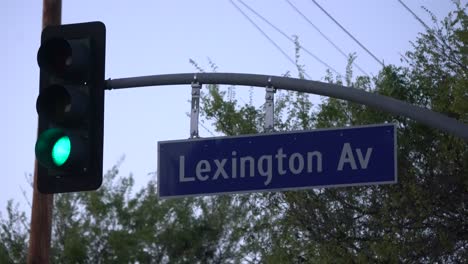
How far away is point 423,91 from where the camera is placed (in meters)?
19.9

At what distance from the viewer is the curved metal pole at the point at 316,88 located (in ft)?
30.5

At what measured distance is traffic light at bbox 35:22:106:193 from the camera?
9.76 metres

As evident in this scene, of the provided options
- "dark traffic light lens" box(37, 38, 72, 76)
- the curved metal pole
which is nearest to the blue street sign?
the curved metal pole

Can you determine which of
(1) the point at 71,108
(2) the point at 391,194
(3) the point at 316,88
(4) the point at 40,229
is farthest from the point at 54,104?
(2) the point at 391,194

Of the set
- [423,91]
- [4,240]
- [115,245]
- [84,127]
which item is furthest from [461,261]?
[4,240]

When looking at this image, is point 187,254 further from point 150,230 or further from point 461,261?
point 461,261

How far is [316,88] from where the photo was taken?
32.2 ft

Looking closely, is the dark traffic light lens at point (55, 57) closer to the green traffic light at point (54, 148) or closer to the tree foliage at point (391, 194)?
the green traffic light at point (54, 148)

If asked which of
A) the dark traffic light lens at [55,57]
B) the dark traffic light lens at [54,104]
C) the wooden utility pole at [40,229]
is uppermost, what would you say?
the dark traffic light lens at [55,57]

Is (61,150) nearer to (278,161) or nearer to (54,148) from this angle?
(54,148)

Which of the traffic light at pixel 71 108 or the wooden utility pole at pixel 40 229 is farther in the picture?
the wooden utility pole at pixel 40 229

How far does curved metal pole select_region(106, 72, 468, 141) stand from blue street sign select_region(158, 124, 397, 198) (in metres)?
0.46

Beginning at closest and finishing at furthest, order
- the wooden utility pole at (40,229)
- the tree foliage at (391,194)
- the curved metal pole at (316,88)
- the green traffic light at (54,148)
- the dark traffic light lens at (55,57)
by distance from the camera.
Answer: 1. the curved metal pole at (316,88)
2. the green traffic light at (54,148)
3. the dark traffic light lens at (55,57)
4. the wooden utility pole at (40,229)
5. the tree foliage at (391,194)

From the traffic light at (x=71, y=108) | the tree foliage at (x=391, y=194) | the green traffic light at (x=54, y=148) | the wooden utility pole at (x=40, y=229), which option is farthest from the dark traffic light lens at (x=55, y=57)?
the tree foliage at (x=391, y=194)
